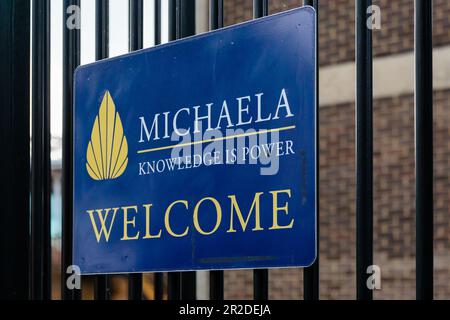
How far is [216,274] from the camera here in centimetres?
354

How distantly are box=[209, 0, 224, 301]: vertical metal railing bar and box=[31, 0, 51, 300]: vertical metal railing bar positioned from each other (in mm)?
824

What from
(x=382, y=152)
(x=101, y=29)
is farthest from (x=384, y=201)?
(x=101, y=29)

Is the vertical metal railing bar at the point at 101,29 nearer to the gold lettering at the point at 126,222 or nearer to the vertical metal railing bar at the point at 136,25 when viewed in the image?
the vertical metal railing bar at the point at 136,25

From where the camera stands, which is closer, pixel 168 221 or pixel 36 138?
pixel 168 221

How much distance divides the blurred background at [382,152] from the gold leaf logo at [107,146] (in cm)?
557

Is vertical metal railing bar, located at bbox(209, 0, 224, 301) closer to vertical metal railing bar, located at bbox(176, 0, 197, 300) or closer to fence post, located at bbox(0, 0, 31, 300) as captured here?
vertical metal railing bar, located at bbox(176, 0, 197, 300)

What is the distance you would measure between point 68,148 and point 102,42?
1.40ft

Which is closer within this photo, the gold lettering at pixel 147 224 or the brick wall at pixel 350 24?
the gold lettering at pixel 147 224

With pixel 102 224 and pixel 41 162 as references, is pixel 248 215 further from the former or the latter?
pixel 41 162

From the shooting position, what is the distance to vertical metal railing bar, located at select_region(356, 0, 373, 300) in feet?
10.2

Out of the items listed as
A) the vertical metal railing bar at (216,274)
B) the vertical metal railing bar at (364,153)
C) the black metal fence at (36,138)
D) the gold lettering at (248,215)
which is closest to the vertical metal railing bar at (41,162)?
the black metal fence at (36,138)

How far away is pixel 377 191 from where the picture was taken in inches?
395

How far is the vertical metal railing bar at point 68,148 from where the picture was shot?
3973mm

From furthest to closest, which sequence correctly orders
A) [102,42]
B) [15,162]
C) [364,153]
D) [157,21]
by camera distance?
[15,162]
[102,42]
[157,21]
[364,153]
